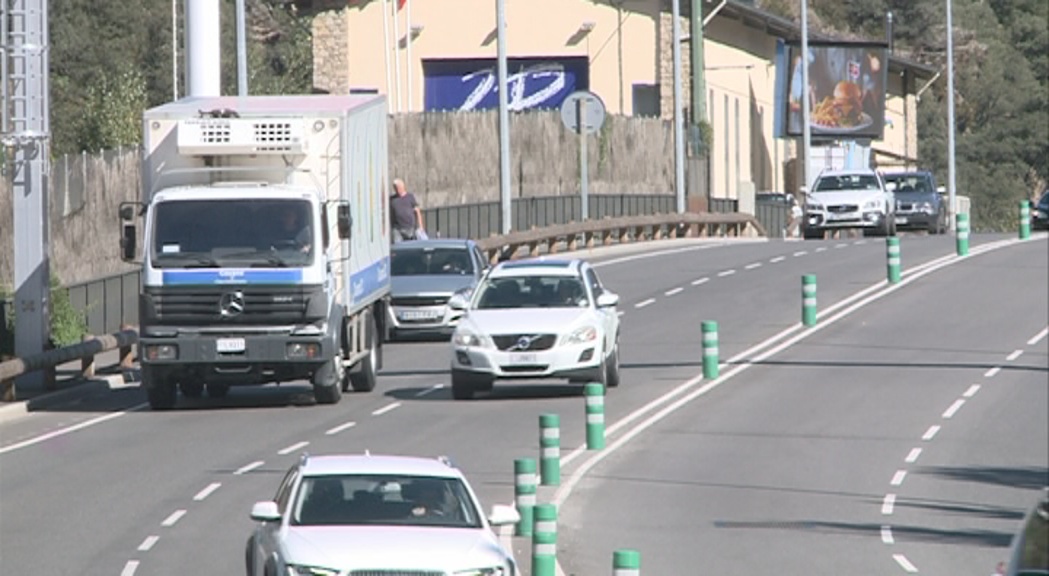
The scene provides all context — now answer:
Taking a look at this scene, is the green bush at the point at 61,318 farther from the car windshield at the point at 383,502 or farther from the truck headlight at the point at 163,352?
the car windshield at the point at 383,502

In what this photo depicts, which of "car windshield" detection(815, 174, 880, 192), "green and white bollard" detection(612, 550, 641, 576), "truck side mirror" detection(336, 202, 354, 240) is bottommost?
"green and white bollard" detection(612, 550, 641, 576)

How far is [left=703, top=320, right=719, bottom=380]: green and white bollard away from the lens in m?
29.7

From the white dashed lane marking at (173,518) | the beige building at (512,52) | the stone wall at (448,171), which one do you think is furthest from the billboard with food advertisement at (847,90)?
the white dashed lane marking at (173,518)

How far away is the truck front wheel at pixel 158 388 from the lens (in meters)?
27.2

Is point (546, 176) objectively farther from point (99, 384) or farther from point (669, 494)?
point (669, 494)

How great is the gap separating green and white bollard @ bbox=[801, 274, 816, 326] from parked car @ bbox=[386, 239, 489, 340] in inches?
197

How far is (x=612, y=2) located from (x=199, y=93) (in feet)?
115

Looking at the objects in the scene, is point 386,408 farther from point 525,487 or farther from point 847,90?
point 847,90

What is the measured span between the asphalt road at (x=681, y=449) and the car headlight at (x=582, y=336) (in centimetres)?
83

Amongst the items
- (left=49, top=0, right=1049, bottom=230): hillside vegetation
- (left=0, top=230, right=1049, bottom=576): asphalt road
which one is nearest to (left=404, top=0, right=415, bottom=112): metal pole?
(left=49, top=0, right=1049, bottom=230): hillside vegetation

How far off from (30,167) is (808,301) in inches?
489

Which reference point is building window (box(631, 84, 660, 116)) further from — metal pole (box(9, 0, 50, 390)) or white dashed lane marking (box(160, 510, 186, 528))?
white dashed lane marking (box(160, 510, 186, 528))

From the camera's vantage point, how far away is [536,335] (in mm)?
28078

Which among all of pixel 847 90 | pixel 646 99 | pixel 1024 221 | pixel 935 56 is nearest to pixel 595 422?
pixel 1024 221
